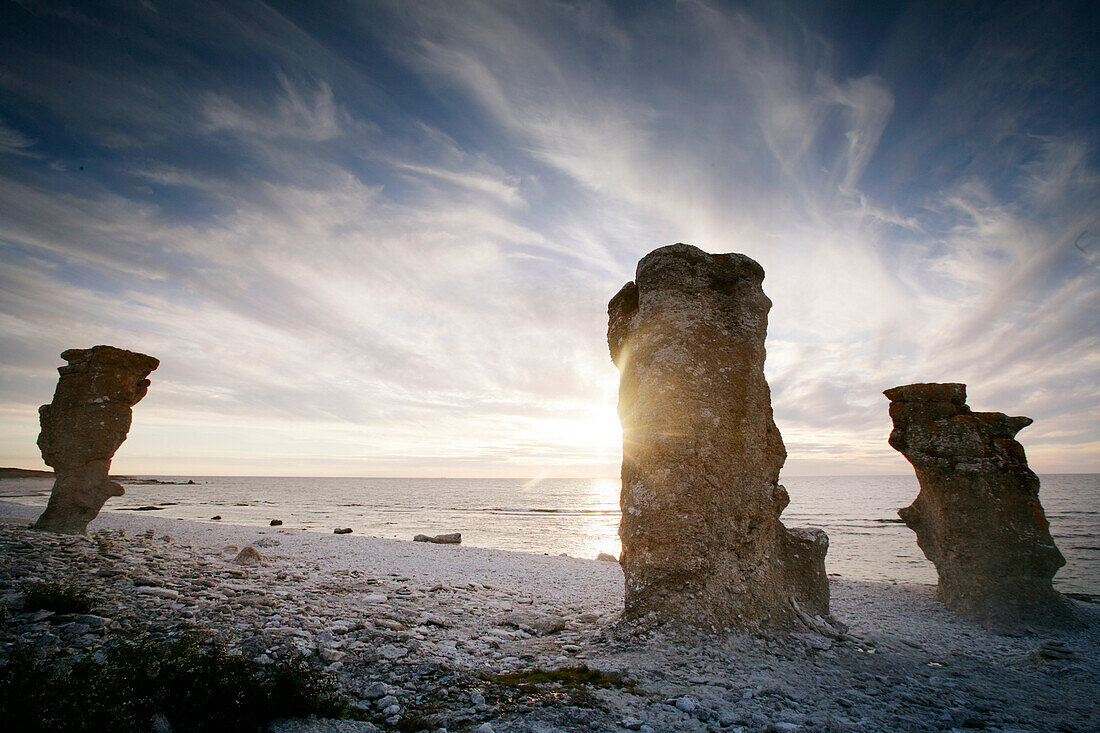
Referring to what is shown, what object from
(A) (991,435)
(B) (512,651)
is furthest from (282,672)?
(A) (991,435)

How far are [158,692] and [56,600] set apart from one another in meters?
3.23

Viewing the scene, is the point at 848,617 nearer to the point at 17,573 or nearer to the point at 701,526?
the point at 701,526

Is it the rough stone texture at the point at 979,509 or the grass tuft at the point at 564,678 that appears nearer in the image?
the grass tuft at the point at 564,678

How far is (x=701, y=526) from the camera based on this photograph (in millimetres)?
6363

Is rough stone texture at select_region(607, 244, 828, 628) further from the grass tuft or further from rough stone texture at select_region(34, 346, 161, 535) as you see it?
rough stone texture at select_region(34, 346, 161, 535)

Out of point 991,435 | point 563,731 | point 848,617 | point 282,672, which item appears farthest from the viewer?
point 991,435

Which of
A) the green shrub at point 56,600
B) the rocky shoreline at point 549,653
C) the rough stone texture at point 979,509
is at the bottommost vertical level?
the rocky shoreline at point 549,653

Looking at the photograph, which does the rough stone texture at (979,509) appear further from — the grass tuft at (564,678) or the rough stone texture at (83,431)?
the rough stone texture at (83,431)

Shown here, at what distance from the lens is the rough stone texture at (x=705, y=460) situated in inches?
248

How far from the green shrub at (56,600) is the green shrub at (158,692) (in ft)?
5.30

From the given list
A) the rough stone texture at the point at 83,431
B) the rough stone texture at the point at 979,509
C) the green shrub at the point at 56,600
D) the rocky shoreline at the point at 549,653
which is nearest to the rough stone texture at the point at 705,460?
the rocky shoreline at the point at 549,653

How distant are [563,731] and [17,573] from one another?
804 cm

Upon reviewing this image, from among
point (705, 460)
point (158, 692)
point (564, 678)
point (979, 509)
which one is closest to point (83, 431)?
point (158, 692)

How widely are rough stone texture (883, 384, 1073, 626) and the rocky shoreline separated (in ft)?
2.05
